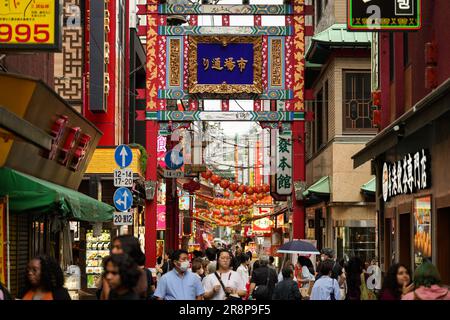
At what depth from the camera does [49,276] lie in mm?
11570

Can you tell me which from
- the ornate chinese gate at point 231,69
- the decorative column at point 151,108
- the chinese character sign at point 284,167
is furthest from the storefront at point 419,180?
the decorative column at point 151,108

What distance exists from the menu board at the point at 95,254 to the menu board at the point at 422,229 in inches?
490

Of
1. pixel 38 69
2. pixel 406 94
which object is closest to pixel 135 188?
pixel 38 69

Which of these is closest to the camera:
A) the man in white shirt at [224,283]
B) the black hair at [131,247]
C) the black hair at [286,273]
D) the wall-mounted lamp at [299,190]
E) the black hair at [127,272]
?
the black hair at [127,272]

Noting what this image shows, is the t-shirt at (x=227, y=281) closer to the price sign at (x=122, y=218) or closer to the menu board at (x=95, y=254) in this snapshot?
the price sign at (x=122, y=218)

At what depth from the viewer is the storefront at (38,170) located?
18.3 metres

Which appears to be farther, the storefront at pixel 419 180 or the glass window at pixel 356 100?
the glass window at pixel 356 100

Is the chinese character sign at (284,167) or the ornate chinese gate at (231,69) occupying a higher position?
the ornate chinese gate at (231,69)

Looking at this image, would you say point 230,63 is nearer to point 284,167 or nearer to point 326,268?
point 284,167

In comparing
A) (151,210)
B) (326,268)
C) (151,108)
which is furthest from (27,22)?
(151,210)

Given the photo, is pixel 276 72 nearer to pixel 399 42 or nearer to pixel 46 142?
pixel 399 42

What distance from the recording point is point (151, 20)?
3600 centimetres

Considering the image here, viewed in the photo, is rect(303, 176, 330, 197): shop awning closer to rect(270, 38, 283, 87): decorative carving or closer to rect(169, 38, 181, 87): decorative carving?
rect(270, 38, 283, 87): decorative carving

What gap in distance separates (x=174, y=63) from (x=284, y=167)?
17.5ft
